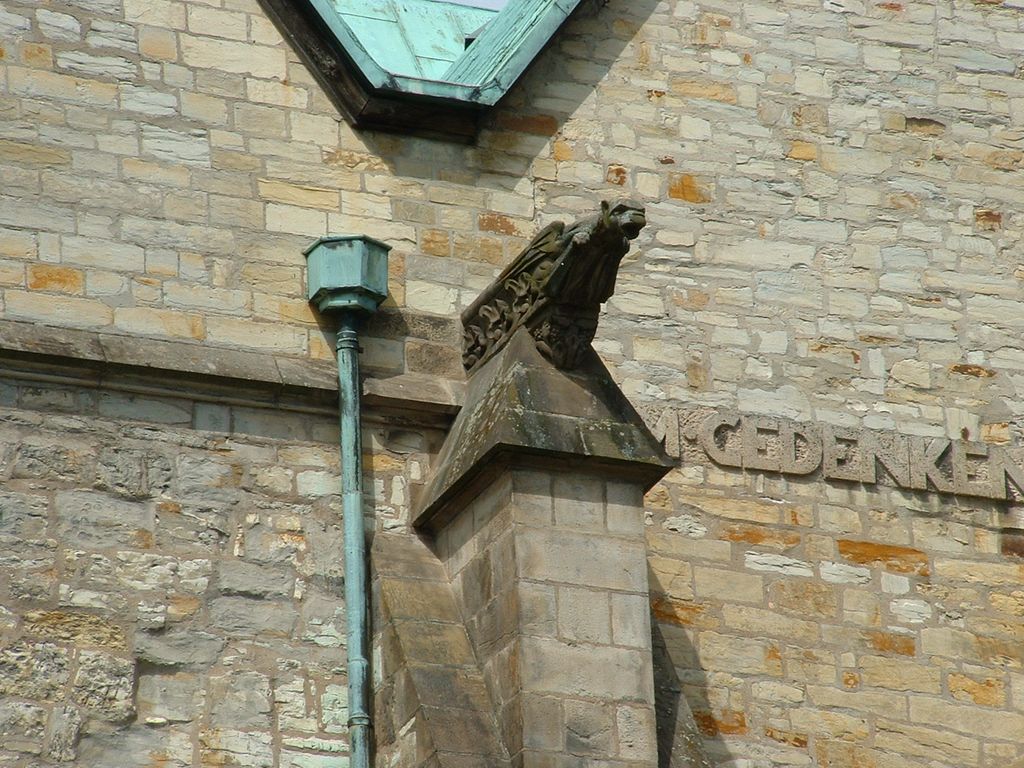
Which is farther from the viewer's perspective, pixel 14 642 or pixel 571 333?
pixel 571 333

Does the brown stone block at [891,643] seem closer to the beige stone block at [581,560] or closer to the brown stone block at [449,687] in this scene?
the beige stone block at [581,560]

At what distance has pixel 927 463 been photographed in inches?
444

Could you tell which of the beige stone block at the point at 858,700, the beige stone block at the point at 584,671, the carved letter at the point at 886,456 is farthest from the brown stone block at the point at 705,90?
the beige stone block at the point at 584,671

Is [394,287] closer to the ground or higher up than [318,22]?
closer to the ground

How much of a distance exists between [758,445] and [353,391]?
1.93m

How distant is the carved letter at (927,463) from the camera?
36.8 feet

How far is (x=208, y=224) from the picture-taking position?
1057cm

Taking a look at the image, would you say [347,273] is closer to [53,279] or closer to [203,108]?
[203,108]

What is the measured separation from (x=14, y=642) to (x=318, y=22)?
3.16 meters

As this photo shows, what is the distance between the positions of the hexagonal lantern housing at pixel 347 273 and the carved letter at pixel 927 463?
8.38 ft

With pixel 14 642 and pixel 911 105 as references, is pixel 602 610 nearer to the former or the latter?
pixel 14 642

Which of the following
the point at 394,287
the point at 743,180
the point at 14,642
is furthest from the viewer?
the point at 743,180

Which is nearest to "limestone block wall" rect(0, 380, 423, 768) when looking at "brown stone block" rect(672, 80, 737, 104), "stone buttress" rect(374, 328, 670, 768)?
"stone buttress" rect(374, 328, 670, 768)

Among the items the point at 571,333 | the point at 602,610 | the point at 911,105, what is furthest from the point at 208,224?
the point at 911,105
